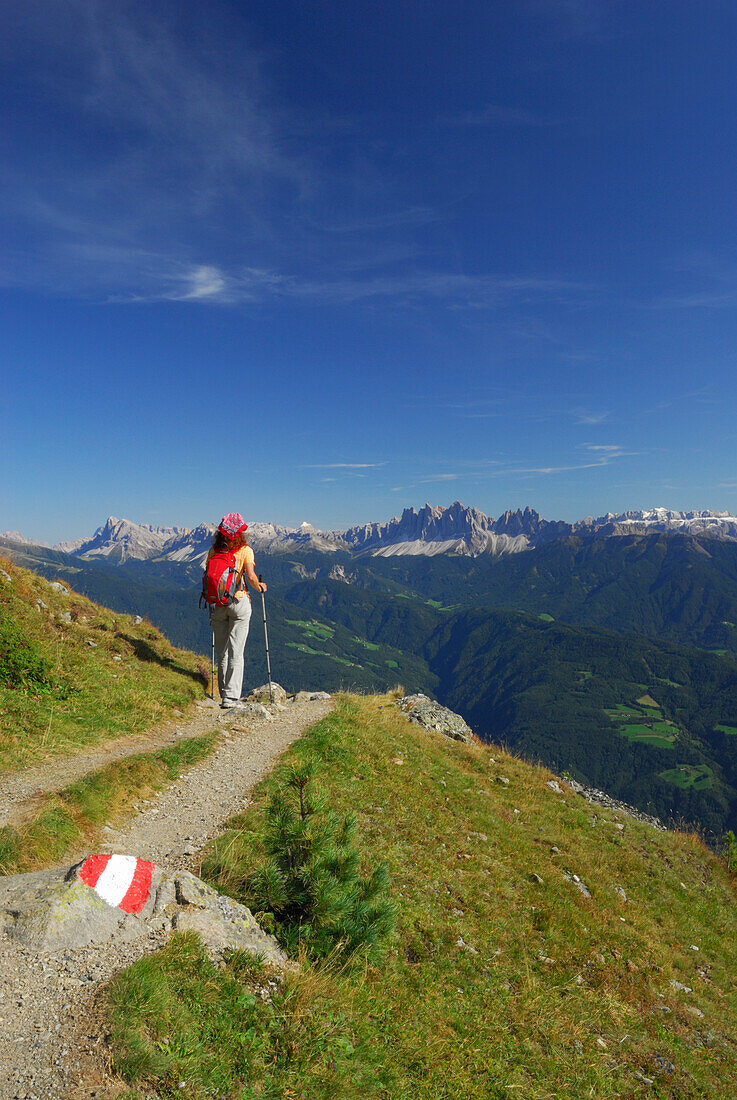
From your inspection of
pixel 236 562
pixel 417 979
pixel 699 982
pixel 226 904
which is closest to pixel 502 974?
pixel 417 979

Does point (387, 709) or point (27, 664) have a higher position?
point (27, 664)

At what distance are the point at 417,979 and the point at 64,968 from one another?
5.20m

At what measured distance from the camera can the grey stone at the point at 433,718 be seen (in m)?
22.4

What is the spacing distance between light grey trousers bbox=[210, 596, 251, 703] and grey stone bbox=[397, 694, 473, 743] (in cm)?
846

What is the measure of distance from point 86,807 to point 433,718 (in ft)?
55.4

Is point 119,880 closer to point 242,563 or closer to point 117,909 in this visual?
point 117,909

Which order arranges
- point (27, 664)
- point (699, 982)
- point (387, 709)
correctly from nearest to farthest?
point (699, 982) → point (27, 664) → point (387, 709)

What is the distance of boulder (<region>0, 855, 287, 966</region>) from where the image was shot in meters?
5.02

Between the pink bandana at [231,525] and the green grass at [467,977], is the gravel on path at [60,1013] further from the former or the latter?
the pink bandana at [231,525]

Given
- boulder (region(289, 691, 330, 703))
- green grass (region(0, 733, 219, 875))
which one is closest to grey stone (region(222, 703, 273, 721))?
boulder (region(289, 691, 330, 703))

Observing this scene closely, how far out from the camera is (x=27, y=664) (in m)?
13.8

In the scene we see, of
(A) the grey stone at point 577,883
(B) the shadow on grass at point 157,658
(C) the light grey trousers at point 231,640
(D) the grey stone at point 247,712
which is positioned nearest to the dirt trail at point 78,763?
(D) the grey stone at point 247,712

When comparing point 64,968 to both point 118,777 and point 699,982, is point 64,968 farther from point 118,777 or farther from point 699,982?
point 699,982

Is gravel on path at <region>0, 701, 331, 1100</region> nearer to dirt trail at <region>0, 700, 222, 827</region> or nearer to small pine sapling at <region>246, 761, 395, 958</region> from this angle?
small pine sapling at <region>246, 761, 395, 958</region>
